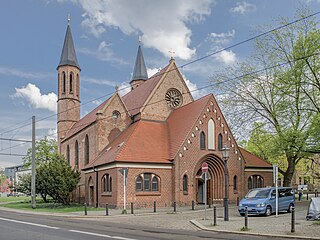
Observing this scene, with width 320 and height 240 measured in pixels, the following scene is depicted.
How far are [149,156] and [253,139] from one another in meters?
10.8

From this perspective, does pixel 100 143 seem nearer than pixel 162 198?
No

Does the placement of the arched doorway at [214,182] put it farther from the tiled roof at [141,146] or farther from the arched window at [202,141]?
the tiled roof at [141,146]

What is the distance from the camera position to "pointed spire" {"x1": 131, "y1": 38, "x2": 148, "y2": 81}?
202ft

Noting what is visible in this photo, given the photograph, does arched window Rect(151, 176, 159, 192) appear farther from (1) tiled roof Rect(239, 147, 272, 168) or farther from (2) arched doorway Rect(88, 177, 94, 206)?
(1) tiled roof Rect(239, 147, 272, 168)

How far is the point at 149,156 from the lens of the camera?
1281 inches

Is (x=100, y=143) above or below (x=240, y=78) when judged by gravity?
below

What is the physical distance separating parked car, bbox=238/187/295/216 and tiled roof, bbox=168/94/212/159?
1075 cm

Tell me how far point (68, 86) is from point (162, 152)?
23350 mm

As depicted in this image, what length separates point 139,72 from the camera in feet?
204

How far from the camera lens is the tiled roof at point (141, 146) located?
31.8 metres

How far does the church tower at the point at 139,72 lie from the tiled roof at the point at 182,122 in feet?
73.6

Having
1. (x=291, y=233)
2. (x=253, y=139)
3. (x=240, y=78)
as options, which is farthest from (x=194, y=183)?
(x=291, y=233)

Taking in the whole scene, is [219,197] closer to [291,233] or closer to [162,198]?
[162,198]

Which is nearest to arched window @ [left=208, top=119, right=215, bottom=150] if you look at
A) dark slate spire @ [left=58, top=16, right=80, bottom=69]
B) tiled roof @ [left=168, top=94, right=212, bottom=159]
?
tiled roof @ [left=168, top=94, right=212, bottom=159]
